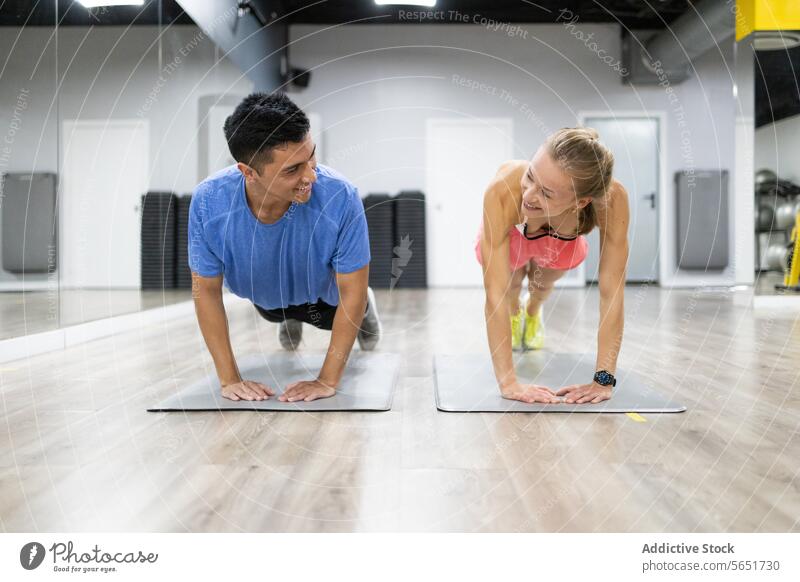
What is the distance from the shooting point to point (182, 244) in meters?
5.11

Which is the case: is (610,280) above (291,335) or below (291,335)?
above

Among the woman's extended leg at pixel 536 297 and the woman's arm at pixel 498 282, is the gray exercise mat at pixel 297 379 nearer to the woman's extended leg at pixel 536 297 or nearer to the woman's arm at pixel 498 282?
the woman's arm at pixel 498 282

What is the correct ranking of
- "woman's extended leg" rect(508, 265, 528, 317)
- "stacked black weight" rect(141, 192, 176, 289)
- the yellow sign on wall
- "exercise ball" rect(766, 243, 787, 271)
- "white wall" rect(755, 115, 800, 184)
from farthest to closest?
"exercise ball" rect(766, 243, 787, 271), "white wall" rect(755, 115, 800, 184), the yellow sign on wall, "stacked black weight" rect(141, 192, 176, 289), "woman's extended leg" rect(508, 265, 528, 317)

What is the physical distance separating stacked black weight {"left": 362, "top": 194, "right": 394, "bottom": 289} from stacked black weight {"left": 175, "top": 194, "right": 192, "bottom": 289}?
7.51ft

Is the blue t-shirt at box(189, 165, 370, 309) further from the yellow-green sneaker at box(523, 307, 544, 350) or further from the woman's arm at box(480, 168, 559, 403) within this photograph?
the yellow-green sneaker at box(523, 307, 544, 350)

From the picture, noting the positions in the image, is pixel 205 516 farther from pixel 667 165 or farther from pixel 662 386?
pixel 667 165

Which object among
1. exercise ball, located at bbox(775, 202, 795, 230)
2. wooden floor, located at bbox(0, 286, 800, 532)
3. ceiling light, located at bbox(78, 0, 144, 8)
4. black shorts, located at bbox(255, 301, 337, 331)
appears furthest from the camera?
exercise ball, located at bbox(775, 202, 795, 230)

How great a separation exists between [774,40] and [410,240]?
148 inches

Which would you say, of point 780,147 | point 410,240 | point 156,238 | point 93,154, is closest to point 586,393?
point 93,154

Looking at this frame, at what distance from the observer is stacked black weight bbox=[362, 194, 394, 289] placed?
279 inches

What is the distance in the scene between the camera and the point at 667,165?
7.66 m

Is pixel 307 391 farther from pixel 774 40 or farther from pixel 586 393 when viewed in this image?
pixel 774 40

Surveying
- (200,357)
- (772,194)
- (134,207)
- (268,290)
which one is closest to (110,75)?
(134,207)

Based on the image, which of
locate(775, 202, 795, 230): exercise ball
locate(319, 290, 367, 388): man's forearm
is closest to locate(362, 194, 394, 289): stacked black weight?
locate(775, 202, 795, 230): exercise ball
